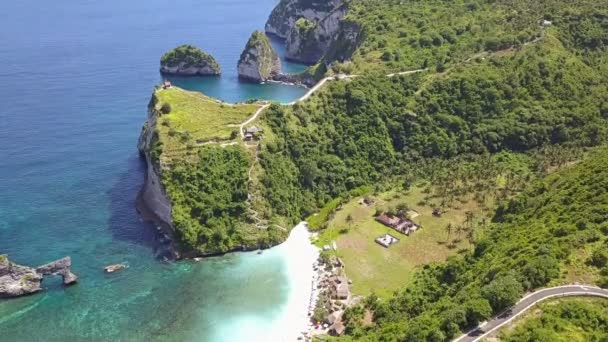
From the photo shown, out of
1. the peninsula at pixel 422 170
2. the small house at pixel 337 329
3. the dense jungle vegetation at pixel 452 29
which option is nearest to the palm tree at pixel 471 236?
the peninsula at pixel 422 170

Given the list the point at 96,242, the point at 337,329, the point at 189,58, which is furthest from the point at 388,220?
the point at 189,58

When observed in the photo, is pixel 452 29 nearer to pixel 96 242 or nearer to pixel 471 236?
pixel 471 236

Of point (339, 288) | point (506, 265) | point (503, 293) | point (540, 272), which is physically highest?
point (540, 272)

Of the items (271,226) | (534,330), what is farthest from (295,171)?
(534,330)

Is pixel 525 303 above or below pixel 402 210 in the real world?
above

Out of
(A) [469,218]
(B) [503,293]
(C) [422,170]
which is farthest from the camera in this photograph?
(C) [422,170]

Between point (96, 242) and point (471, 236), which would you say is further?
point (96, 242)
